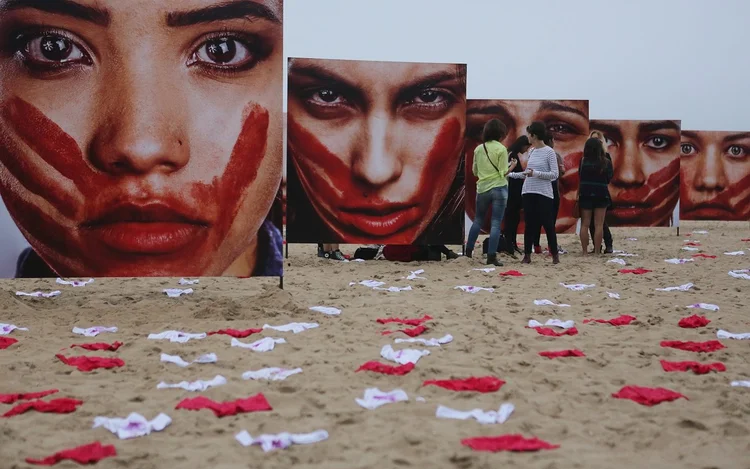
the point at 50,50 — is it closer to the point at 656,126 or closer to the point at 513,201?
the point at 513,201

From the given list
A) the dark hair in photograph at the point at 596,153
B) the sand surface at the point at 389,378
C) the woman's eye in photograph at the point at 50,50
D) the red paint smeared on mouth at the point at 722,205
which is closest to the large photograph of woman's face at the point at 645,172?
the red paint smeared on mouth at the point at 722,205

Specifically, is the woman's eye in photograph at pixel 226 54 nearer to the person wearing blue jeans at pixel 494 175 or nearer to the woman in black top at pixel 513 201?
the person wearing blue jeans at pixel 494 175

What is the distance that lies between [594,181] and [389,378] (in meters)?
6.09

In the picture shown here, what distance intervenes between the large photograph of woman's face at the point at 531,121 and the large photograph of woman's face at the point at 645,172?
2.05 meters

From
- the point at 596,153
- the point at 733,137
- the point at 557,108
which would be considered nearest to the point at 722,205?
the point at 733,137

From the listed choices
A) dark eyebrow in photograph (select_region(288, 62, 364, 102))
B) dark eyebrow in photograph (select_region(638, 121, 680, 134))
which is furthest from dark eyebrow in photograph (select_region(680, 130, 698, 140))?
dark eyebrow in photograph (select_region(288, 62, 364, 102))

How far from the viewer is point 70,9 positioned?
16.8ft

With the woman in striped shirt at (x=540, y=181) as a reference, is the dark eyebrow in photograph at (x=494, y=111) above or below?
above

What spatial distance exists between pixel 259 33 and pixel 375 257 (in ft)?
13.8

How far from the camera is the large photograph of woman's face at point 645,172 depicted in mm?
13344

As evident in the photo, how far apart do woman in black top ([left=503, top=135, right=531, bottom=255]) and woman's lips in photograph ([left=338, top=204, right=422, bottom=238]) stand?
1.75 m

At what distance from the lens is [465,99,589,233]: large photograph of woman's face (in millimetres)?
10891

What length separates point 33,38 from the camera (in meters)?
5.17

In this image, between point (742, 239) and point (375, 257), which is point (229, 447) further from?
point (742, 239)
